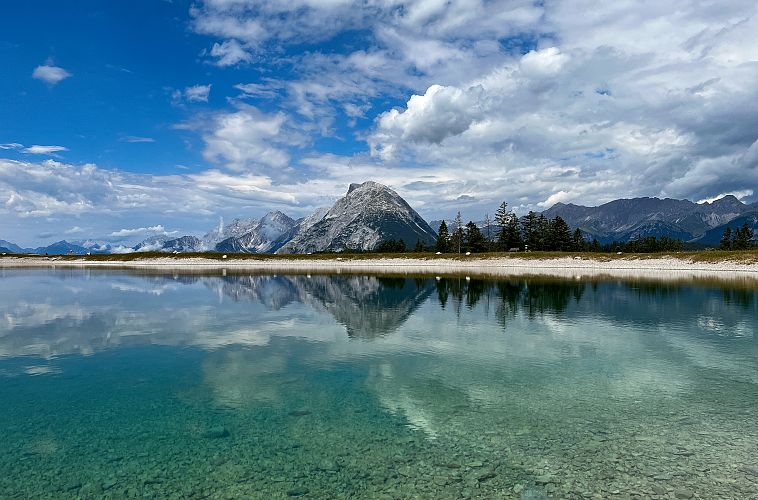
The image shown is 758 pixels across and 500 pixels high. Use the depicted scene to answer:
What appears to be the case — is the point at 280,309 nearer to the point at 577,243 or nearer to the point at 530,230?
the point at 530,230

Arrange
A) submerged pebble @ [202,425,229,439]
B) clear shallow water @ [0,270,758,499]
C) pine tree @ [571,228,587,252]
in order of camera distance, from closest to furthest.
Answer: clear shallow water @ [0,270,758,499], submerged pebble @ [202,425,229,439], pine tree @ [571,228,587,252]

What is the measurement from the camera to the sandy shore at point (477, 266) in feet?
366

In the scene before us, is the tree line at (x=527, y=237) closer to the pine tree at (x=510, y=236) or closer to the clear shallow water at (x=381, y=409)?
the pine tree at (x=510, y=236)

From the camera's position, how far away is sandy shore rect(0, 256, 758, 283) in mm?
111688

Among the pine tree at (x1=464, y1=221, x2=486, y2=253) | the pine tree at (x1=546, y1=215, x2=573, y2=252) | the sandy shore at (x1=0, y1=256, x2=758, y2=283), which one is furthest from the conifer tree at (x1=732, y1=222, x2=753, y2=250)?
the pine tree at (x1=464, y1=221, x2=486, y2=253)

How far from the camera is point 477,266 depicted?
6029 inches

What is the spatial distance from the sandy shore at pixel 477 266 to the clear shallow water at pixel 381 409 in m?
78.8

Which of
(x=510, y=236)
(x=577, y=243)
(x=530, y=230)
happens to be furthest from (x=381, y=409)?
(x=577, y=243)

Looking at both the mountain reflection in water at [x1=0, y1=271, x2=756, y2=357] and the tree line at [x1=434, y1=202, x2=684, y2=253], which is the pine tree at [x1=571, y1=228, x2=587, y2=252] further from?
the mountain reflection in water at [x1=0, y1=271, x2=756, y2=357]

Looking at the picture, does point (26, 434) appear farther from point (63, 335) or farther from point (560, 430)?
point (63, 335)

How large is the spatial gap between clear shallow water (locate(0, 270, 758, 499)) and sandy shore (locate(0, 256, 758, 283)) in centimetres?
7879

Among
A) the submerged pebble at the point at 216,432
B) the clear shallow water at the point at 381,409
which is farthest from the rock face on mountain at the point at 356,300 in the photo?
the submerged pebble at the point at 216,432

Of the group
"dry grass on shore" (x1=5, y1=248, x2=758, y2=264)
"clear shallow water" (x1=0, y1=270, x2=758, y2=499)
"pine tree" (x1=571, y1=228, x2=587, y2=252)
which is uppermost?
"pine tree" (x1=571, y1=228, x2=587, y2=252)

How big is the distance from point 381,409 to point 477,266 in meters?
138
